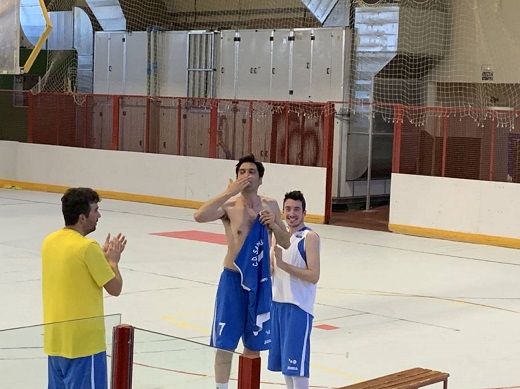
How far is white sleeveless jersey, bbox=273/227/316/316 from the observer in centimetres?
692

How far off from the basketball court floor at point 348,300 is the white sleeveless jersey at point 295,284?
1.35 metres

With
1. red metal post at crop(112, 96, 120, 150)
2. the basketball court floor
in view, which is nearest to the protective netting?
the basketball court floor

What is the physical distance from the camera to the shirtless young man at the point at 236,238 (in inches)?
275

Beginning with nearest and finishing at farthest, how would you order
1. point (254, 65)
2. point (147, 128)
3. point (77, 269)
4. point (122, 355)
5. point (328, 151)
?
point (122, 355), point (77, 269), point (328, 151), point (147, 128), point (254, 65)

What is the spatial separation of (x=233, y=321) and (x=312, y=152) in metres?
14.2

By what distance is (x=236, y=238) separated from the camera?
7.14 m

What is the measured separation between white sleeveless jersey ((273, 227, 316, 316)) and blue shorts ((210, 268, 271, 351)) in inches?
9.0

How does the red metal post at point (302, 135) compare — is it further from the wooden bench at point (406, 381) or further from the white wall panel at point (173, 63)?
the wooden bench at point (406, 381)

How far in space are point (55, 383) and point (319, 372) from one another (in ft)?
12.8

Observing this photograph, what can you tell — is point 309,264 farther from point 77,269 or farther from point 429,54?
point 429,54

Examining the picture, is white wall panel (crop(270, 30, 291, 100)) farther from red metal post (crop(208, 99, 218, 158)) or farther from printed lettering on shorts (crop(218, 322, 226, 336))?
printed lettering on shorts (crop(218, 322, 226, 336))

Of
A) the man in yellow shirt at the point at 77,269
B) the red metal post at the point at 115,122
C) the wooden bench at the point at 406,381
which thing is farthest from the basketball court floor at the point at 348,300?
the red metal post at the point at 115,122

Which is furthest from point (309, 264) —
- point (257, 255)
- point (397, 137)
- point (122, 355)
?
point (397, 137)

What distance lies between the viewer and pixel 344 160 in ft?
72.1
